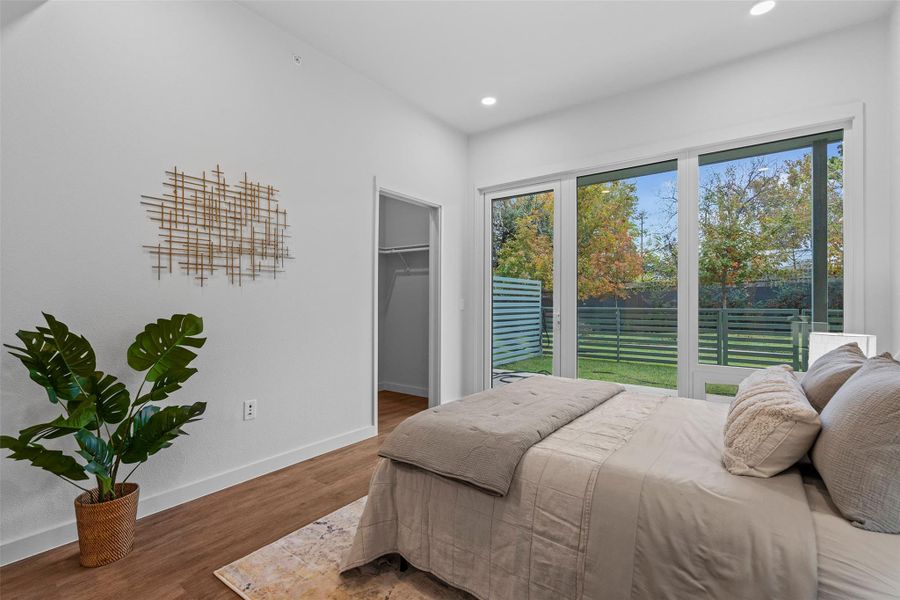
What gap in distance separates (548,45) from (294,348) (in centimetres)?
285

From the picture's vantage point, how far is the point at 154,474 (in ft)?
7.49

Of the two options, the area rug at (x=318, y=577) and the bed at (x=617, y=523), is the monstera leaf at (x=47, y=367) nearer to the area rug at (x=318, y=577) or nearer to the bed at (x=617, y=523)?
the area rug at (x=318, y=577)

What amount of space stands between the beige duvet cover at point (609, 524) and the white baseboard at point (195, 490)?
4.19 ft

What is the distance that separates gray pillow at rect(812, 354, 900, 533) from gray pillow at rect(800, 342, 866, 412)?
346 millimetres

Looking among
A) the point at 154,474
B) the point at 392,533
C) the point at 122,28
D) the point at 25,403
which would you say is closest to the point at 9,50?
the point at 122,28

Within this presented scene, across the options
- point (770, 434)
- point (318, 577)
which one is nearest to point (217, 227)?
point (318, 577)

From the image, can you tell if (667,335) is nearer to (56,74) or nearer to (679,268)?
(679,268)

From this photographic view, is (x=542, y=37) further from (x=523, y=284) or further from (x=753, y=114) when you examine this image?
(x=523, y=284)

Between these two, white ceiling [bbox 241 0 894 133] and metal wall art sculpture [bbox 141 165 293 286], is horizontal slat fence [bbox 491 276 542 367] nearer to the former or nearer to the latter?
white ceiling [bbox 241 0 894 133]

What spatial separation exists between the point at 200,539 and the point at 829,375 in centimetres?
278

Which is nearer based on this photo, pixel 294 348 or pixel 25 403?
pixel 25 403

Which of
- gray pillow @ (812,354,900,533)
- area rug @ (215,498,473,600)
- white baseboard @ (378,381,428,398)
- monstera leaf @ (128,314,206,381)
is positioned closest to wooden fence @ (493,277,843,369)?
white baseboard @ (378,381,428,398)

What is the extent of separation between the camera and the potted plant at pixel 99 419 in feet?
5.55

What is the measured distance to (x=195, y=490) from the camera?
2.45m
